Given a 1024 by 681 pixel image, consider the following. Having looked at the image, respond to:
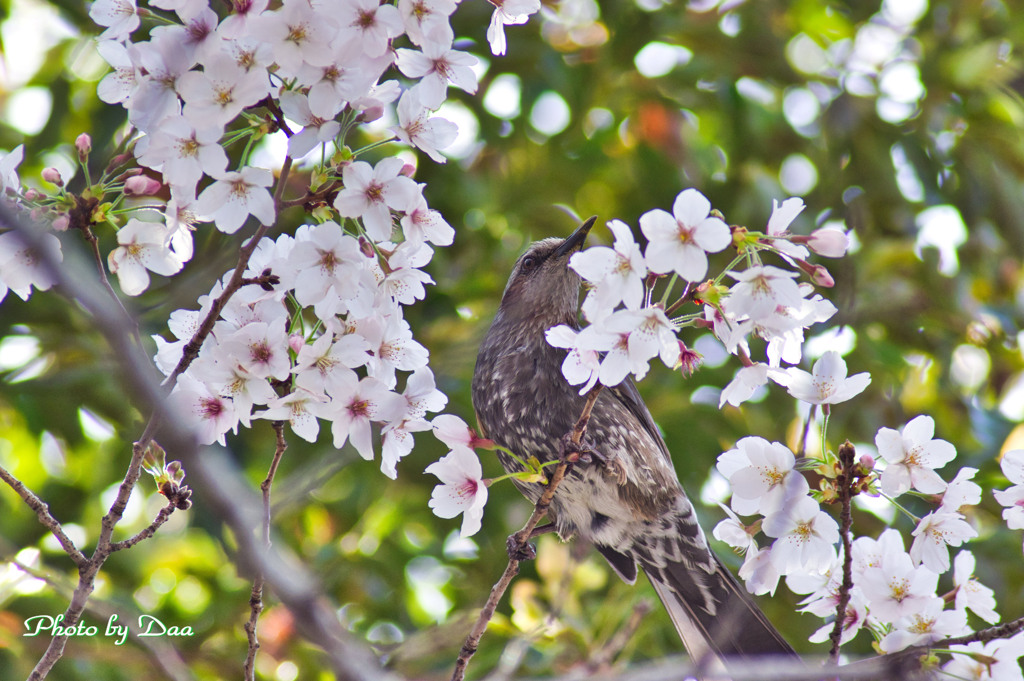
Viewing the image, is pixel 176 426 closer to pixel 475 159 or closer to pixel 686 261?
pixel 686 261

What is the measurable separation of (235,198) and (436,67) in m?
0.49

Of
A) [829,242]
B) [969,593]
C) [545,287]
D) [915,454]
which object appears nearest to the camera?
[829,242]

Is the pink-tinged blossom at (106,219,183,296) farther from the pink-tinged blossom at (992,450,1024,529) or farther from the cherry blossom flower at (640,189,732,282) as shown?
the pink-tinged blossom at (992,450,1024,529)

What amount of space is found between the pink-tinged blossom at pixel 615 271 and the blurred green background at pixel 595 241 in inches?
75.5

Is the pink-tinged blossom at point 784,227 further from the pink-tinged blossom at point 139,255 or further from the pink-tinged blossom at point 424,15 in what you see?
the pink-tinged blossom at point 139,255

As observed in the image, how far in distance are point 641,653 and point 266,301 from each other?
2738mm

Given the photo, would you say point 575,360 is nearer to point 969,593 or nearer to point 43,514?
point 43,514

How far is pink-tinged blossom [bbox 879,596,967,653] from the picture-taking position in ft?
6.57

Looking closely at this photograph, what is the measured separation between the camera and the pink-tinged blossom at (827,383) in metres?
1.87

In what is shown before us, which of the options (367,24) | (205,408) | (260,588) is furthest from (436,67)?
(260,588)

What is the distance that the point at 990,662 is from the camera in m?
1.96

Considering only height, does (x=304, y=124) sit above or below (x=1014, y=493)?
above

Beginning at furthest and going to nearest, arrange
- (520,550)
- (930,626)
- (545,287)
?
(545,287) → (520,550) → (930,626)

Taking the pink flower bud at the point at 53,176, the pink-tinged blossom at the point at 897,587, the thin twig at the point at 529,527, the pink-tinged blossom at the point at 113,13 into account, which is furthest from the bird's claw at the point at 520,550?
the pink-tinged blossom at the point at 113,13
